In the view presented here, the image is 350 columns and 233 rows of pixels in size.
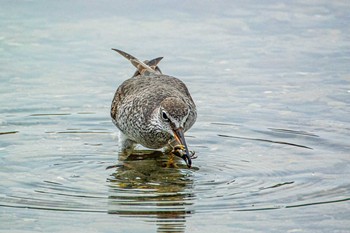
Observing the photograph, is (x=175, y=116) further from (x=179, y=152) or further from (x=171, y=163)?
(x=171, y=163)

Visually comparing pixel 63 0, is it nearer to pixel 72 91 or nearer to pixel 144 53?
pixel 144 53

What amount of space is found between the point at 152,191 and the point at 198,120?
283 cm

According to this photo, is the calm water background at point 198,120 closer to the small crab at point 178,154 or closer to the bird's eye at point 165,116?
the small crab at point 178,154

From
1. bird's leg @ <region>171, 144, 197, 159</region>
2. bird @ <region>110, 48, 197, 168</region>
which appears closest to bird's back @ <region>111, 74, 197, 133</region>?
bird @ <region>110, 48, 197, 168</region>

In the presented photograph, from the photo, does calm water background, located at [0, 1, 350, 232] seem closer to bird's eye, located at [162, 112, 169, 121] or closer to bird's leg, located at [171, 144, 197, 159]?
bird's leg, located at [171, 144, 197, 159]

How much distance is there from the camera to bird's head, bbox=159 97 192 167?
9.55 meters

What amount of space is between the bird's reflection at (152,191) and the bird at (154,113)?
20 cm

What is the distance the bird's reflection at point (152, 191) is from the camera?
319 inches

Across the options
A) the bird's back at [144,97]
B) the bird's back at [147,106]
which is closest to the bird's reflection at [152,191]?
the bird's back at [147,106]

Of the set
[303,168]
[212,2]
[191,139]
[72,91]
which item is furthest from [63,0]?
[303,168]

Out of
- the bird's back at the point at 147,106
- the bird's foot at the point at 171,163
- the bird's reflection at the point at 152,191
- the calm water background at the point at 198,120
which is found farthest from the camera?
the bird's foot at the point at 171,163

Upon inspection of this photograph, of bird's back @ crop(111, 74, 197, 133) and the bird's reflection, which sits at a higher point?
bird's back @ crop(111, 74, 197, 133)

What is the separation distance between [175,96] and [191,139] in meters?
0.95

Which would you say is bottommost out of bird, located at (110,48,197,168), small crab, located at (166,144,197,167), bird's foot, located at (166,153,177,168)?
bird's foot, located at (166,153,177,168)
